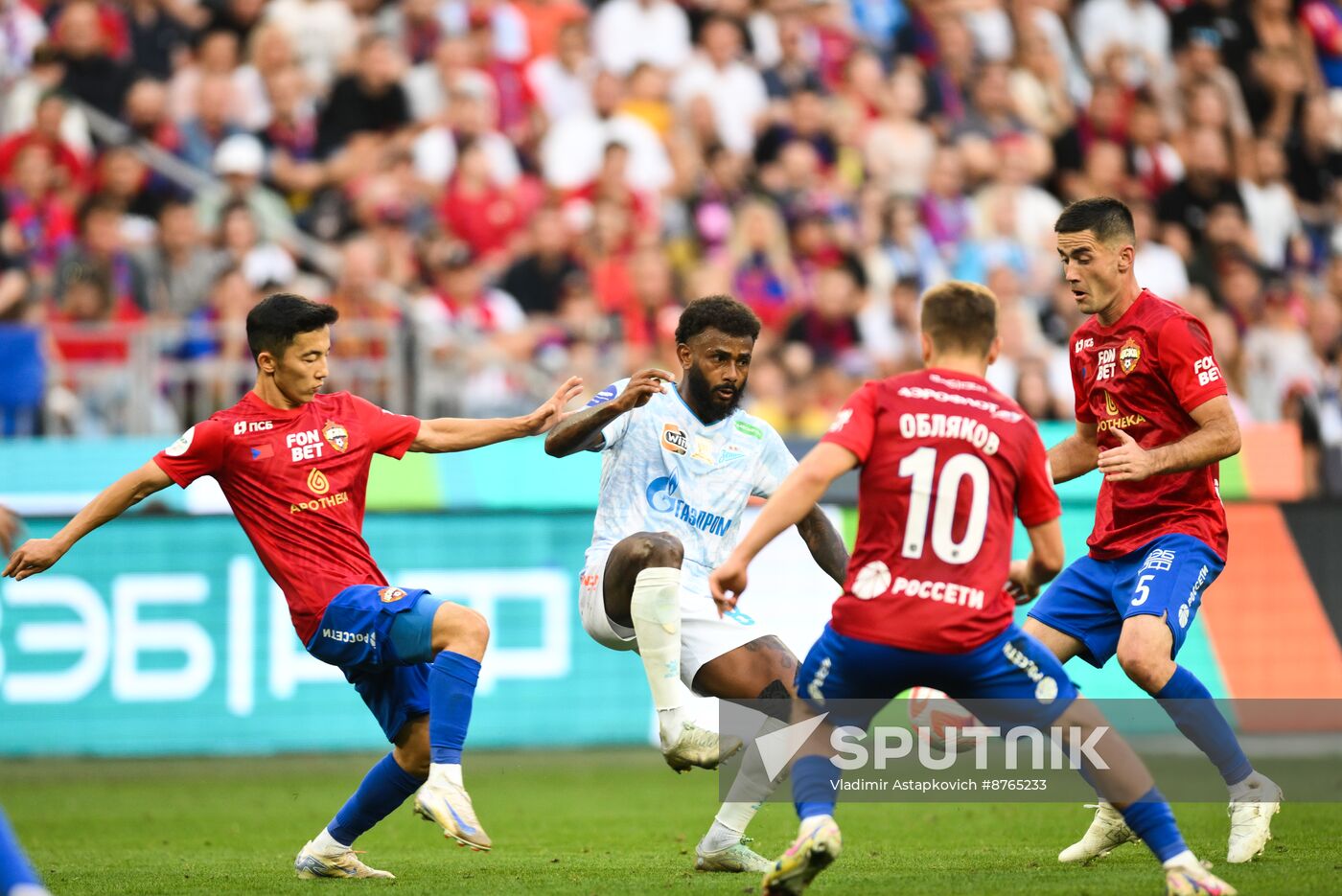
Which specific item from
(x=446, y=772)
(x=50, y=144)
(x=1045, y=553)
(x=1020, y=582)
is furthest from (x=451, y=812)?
(x=50, y=144)

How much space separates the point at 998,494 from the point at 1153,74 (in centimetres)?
1522

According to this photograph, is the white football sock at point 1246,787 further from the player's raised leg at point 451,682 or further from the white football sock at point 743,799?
the player's raised leg at point 451,682

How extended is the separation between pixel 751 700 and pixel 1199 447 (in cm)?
219

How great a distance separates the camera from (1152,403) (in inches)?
300

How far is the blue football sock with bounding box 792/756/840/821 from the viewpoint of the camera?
5.91 meters

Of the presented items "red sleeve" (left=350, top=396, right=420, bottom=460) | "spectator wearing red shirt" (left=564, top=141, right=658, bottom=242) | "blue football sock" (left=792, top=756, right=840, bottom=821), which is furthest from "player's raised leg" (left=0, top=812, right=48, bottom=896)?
"spectator wearing red shirt" (left=564, top=141, right=658, bottom=242)

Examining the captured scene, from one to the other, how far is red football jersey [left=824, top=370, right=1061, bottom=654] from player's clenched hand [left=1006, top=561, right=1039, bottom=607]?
0.35m

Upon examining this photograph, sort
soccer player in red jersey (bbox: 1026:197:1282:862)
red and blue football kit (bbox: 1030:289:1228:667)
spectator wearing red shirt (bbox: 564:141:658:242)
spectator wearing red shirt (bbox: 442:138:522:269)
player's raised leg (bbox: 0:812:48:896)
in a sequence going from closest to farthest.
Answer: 1. player's raised leg (bbox: 0:812:48:896)
2. soccer player in red jersey (bbox: 1026:197:1282:862)
3. red and blue football kit (bbox: 1030:289:1228:667)
4. spectator wearing red shirt (bbox: 442:138:522:269)
5. spectator wearing red shirt (bbox: 564:141:658:242)

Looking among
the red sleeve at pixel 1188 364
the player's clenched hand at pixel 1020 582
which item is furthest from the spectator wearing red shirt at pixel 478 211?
the player's clenched hand at pixel 1020 582

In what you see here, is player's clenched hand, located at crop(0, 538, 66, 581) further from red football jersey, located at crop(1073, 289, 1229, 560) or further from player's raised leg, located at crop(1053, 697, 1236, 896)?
red football jersey, located at crop(1073, 289, 1229, 560)

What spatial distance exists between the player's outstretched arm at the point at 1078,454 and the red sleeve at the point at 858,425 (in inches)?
87.2

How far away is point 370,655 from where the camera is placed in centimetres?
728

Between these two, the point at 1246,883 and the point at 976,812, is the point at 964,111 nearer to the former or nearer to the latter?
the point at 976,812

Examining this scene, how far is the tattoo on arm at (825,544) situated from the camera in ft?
24.9
